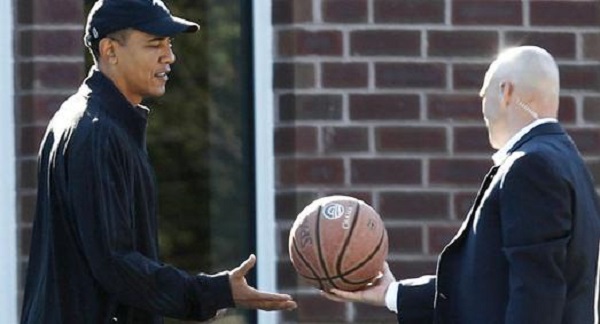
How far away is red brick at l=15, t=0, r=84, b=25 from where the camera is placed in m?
→ 7.47

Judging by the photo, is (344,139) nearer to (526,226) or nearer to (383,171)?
(383,171)

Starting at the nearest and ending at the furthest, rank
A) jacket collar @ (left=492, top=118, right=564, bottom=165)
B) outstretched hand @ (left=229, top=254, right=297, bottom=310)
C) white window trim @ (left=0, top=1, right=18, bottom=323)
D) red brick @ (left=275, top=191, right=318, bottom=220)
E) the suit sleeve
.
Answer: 1. the suit sleeve
2. jacket collar @ (left=492, top=118, right=564, bottom=165)
3. outstretched hand @ (left=229, top=254, right=297, bottom=310)
4. white window trim @ (left=0, top=1, right=18, bottom=323)
5. red brick @ (left=275, top=191, right=318, bottom=220)

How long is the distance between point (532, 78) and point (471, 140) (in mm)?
1364

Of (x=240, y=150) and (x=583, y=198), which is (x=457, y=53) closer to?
(x=240, y=150)

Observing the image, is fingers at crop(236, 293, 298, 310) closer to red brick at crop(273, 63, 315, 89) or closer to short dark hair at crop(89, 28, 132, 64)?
short dark hair at crop(89, 28, 132, 64)

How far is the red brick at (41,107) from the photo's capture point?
7449mm

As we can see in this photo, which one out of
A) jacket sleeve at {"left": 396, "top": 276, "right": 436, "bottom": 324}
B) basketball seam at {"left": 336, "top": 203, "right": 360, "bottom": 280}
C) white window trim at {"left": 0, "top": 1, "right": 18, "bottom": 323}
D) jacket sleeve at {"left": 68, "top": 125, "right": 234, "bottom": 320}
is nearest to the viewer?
jacket sleeve at {"left": 68, "top": 125, "right": 234, "bottom": 320}

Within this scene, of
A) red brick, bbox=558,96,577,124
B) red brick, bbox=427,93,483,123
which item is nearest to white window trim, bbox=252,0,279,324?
red brick, bbox=427,93,483,123

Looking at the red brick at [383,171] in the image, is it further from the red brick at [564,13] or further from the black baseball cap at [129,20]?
the black baseball cap at [129,20]

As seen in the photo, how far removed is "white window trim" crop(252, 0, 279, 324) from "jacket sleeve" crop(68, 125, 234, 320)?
1339mm

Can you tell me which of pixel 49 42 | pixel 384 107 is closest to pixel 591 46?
pixel 384 107

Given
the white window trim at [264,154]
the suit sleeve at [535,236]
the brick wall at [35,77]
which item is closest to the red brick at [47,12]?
the brick wall at [35,77]

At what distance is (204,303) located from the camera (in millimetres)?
6375

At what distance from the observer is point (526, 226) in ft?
20.0
